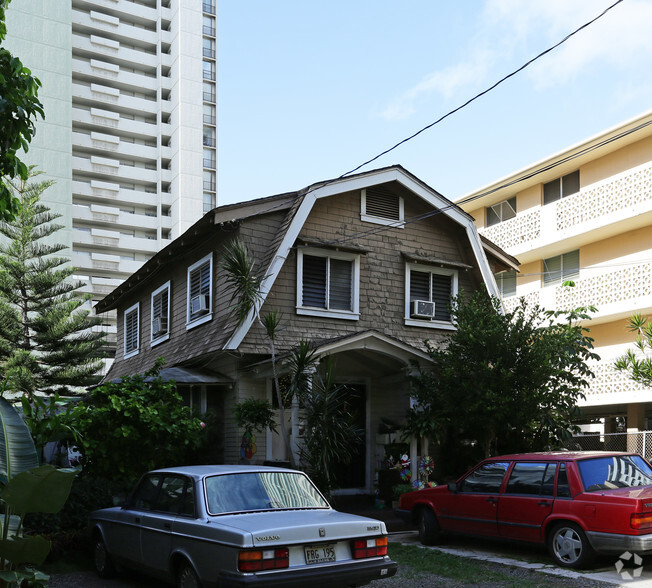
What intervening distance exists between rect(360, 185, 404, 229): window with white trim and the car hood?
11001 mm

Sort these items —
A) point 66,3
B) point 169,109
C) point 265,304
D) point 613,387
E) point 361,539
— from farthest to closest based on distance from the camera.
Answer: point 169,109 → point 66,3 → point 613,387 → point 265,304 → point 361,539

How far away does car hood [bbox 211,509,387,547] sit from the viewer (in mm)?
7043

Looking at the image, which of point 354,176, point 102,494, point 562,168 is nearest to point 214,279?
point 354,176

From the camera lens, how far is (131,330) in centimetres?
2419

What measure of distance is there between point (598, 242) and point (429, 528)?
789 inches

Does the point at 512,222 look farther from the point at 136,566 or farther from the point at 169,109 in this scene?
the point at 169,109

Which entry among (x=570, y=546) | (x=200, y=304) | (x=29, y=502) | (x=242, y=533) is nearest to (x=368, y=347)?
(x=200, y=304)

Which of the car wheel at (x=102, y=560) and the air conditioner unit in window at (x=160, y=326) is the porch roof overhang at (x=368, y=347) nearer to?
the air conditioner unit in window at (x=160, y=326)

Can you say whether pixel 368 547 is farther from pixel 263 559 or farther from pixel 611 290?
pixel 611 290

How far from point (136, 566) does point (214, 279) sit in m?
9.27

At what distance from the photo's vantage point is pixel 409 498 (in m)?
12.5

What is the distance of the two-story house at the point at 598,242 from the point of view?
26.0 metres

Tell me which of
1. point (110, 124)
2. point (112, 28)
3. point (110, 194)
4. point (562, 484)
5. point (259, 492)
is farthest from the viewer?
point (112, 28)

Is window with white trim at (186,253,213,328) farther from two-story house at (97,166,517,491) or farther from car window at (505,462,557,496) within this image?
car window at (505,462,557,496)
